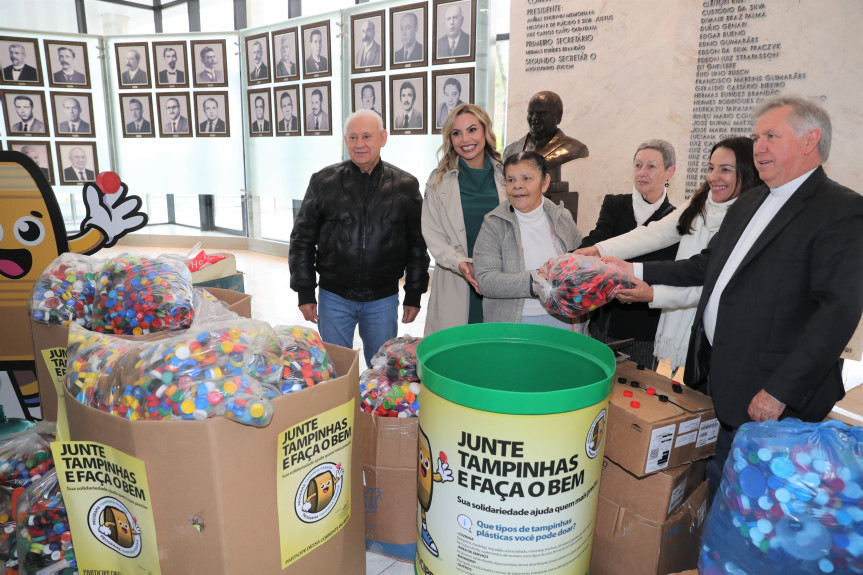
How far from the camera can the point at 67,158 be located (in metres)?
7.73

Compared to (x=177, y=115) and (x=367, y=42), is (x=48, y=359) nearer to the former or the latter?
(x=367, y=42)

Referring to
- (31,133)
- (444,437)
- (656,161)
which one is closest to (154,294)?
(444,437)

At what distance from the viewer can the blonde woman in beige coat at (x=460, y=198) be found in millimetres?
2490

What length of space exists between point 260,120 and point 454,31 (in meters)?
3.35

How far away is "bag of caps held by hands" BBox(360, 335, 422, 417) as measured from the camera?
1652 millimetres

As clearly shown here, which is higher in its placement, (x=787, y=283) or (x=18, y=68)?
(x=18, y=68)

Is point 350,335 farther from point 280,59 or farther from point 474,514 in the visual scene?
point 280,59

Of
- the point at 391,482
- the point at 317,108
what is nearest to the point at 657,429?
the point at 391,482

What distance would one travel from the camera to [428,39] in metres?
5.86

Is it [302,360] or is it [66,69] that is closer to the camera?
[302,360]

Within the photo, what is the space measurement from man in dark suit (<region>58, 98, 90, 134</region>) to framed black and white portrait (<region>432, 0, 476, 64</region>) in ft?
17.0

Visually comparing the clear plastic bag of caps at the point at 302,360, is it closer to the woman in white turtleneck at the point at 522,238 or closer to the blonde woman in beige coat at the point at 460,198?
the woman in white turtleneck at the point at 522,238

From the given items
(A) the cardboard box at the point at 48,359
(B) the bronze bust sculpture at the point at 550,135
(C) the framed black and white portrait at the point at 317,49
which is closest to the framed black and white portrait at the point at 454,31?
(C) the framed black and white portrait at the point at 317,49

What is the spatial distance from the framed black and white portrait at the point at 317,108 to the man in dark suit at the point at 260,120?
79 centimetres
